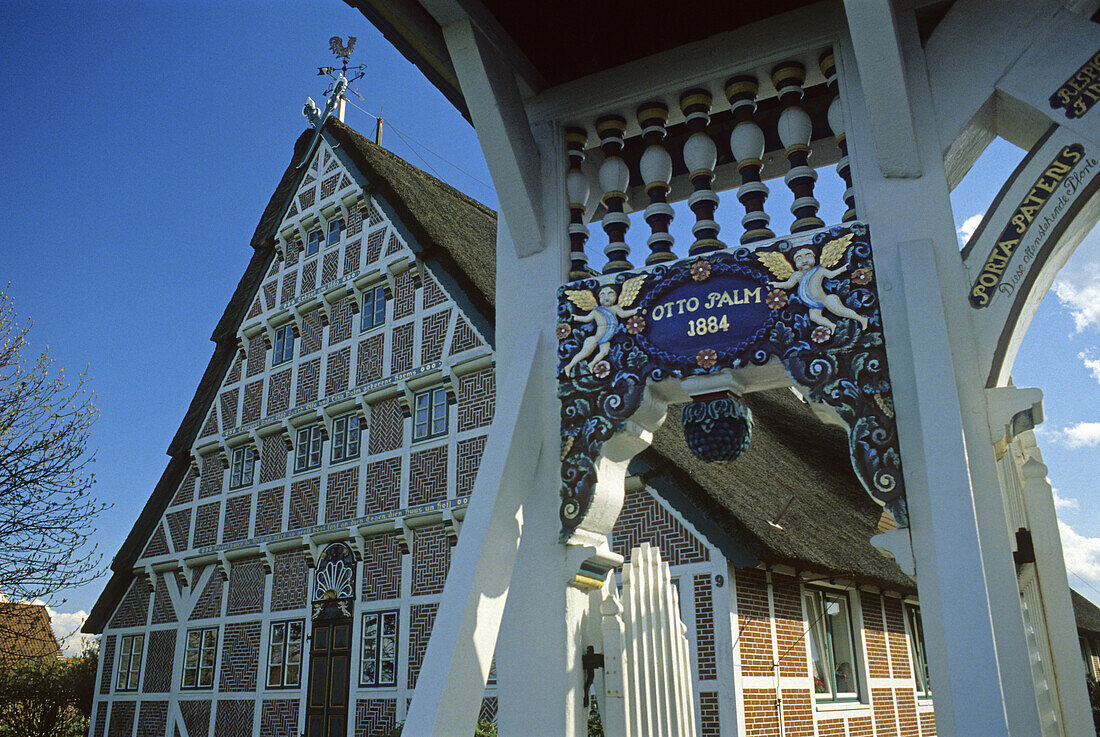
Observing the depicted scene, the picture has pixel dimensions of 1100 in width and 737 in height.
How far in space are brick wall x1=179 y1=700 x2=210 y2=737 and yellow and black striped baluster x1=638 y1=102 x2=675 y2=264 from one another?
13048mm

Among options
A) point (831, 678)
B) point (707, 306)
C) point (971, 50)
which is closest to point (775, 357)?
point (707, 306)

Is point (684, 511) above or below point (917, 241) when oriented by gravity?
above

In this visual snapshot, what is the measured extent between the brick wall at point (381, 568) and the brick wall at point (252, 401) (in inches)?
163

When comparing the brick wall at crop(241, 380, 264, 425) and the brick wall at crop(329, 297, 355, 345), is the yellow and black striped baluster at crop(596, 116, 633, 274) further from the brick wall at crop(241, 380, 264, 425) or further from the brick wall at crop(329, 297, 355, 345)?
the brick wall at crop(241, 380, 264, 425)

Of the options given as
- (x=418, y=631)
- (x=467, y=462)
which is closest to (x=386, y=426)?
(x=467, y=462)

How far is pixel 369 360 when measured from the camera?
14078 millimetres

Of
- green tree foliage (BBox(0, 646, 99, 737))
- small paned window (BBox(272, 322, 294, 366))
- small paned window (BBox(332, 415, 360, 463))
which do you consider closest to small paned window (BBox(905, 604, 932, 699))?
small paned window (BBox(332, 415, 360, 463))

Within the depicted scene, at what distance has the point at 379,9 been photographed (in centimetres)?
362

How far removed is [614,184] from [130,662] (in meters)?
15.4

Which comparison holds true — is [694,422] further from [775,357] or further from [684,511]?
[684,511]

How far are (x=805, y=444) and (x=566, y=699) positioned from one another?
11322mm

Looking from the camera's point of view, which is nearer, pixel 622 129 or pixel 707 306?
pixel 707 306

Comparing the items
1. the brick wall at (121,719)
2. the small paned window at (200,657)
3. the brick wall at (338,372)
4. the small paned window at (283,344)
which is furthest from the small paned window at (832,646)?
the brick wall at (121,719)

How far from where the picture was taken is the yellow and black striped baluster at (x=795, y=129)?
12.0 feet
